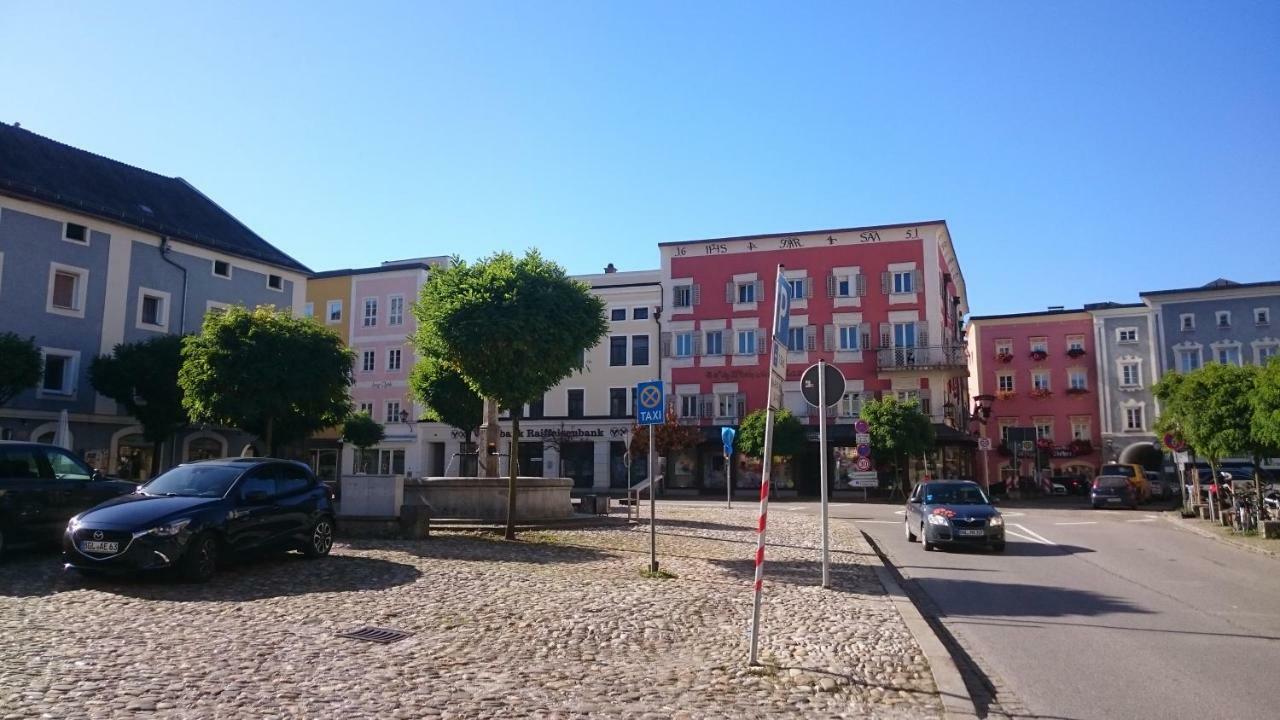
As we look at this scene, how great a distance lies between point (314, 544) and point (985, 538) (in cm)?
1214

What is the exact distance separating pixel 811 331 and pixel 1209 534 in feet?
92.2

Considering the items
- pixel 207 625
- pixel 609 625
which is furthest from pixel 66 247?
pixel 609 625

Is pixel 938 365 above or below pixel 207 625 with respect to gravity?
Answer: above

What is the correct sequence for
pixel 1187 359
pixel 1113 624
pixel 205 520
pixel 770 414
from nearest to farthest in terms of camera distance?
1. pixel 770 414
2. pixel 1113 624
3. pixel 205 520
4. pixel 1187 359

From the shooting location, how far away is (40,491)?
12.1 meters

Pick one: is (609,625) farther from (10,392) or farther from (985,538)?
(10,392)

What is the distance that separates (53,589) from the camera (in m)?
9.75

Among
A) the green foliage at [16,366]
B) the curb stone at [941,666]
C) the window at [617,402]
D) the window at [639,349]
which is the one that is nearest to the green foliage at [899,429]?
the window at [639,349]

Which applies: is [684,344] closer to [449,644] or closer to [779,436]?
[779,436]

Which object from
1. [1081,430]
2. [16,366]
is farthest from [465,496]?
[1081,430]

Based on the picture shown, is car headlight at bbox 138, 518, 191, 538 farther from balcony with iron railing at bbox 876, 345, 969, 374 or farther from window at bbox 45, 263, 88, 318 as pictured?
balcony with iron railing at bbox 876, 345, 969, 374

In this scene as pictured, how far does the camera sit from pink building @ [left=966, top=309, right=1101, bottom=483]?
194ft

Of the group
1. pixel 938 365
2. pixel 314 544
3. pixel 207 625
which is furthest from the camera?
pixel 938 365

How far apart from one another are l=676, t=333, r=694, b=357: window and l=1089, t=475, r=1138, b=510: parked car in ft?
73.9
